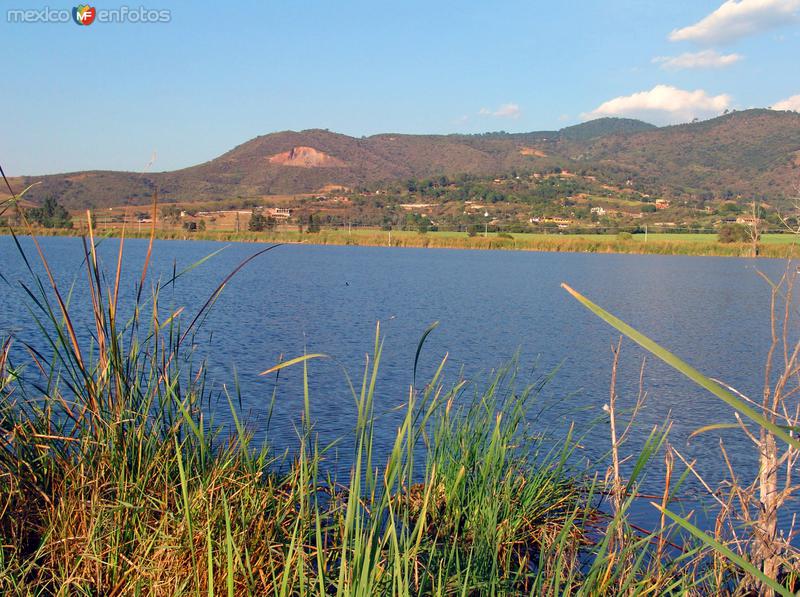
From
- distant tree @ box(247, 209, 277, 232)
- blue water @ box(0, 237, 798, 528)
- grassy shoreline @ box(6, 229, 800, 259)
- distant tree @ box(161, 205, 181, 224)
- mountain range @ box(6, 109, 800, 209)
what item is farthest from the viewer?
mountain range @ box(6, 109, 800, 209)

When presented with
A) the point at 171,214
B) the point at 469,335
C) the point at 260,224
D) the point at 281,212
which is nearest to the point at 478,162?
the point at 281,212

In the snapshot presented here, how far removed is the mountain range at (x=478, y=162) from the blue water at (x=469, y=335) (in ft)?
235

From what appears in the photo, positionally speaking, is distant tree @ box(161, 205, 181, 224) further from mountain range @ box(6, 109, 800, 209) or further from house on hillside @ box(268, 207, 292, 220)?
house on hillside @ box(268, 207, 292, 220)

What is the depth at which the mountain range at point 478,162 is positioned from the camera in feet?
346

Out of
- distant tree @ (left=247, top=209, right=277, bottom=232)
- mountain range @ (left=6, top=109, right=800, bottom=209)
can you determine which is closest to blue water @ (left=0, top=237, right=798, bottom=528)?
distant tree @ (left=247, top=209, right=277, bottom=232)

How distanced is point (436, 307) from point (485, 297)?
317 cm

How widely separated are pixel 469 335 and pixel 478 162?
136m

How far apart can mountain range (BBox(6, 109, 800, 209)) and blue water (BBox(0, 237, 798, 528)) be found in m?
71.6

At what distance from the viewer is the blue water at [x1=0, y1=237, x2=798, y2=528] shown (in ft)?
26.0

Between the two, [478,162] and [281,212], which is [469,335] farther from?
[478,162]

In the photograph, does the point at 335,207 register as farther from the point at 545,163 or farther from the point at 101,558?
the point at 101,558

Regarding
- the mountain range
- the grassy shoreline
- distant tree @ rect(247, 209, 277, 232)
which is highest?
the mountain range

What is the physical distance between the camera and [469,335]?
1397 centimetres

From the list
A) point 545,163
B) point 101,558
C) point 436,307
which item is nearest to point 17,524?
point 101,558
